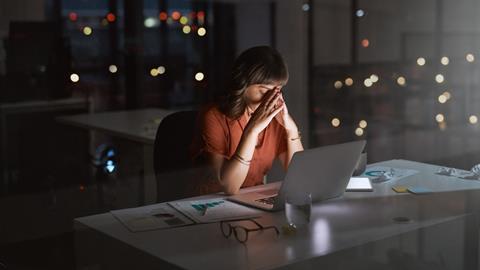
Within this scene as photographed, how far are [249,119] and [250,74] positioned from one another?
0.16 meters

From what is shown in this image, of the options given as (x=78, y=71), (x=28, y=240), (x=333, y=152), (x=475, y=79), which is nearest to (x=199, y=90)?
(x=78, y=71)

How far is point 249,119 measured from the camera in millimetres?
2461

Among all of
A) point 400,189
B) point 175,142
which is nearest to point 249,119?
point 175,142

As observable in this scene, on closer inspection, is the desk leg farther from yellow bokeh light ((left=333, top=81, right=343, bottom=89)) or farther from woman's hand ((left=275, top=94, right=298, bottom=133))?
yellow bokeh light ((left=333, top=81, right=343, bottom=89))

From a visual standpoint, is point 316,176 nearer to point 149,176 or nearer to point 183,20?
point 149,176

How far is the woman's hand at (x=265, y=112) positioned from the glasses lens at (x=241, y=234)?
1.92 feet

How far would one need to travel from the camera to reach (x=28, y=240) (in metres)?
3.75

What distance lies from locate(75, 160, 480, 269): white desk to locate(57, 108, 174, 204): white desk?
123cm

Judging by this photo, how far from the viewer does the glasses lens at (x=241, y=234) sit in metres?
1.77

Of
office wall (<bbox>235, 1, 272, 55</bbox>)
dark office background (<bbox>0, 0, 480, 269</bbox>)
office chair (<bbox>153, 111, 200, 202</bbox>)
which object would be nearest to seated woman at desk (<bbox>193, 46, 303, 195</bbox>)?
office chair (<bbox>153, 111, 200, 202</bbox>)

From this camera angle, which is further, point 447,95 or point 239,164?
point 447,95

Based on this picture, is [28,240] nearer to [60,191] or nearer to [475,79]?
[60,191]

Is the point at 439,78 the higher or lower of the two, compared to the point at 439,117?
higher

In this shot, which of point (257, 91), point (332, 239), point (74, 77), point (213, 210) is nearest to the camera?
point (332, 239)
